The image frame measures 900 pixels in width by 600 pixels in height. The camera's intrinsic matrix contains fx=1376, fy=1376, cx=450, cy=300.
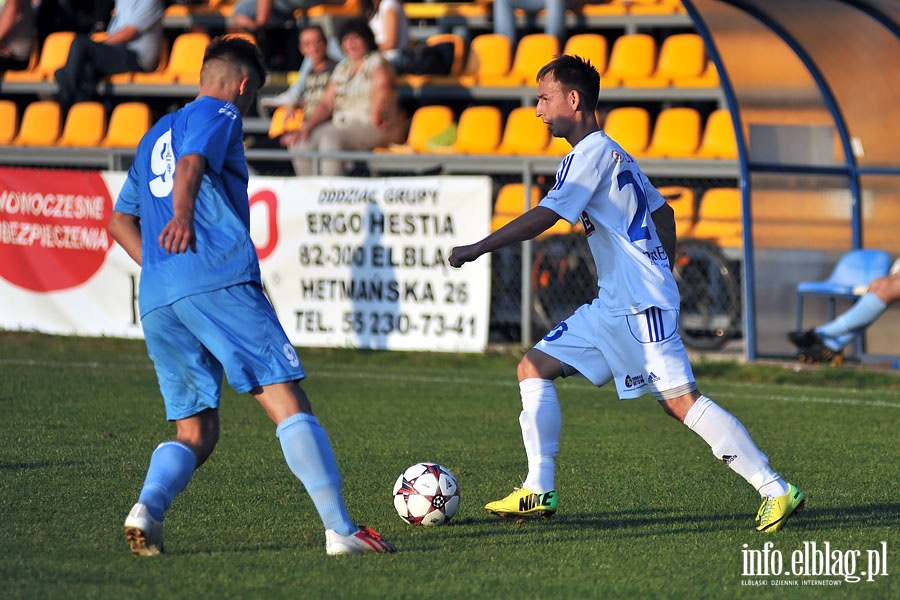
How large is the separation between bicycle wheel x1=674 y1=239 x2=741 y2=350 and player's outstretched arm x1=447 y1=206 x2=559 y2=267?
7164 mm

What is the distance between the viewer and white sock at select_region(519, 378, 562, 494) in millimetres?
5883

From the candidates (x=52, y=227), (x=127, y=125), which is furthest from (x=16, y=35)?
(x=52, y=227)

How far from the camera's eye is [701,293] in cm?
1248

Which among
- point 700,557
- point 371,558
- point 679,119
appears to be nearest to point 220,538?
point 371,558

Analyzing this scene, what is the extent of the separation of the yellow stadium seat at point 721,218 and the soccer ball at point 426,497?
7408mm

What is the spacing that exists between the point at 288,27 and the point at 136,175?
42.3ft

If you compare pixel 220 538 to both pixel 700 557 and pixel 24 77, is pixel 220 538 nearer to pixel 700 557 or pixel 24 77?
pixel 700 557

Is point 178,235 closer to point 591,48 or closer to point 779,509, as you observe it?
point 779,509

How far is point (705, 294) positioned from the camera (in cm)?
1247

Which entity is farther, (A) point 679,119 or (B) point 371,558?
(A) point 679,119

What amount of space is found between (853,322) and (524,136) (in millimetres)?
4337

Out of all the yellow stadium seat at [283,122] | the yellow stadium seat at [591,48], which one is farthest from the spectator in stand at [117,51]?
the yellow stadium seat at [591,48]

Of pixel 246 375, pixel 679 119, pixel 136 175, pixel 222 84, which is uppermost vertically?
pixel 679 119

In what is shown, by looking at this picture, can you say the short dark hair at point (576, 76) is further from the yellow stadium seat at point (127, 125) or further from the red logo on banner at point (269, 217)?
the yellow stadium seat at point (127, 125)
